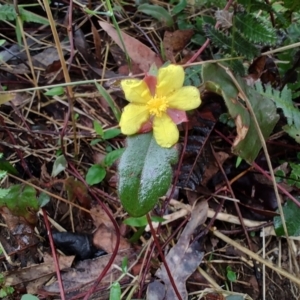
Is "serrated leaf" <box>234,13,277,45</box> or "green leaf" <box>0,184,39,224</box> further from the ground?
"serrated leaf" <box>234,13,277,45</box>

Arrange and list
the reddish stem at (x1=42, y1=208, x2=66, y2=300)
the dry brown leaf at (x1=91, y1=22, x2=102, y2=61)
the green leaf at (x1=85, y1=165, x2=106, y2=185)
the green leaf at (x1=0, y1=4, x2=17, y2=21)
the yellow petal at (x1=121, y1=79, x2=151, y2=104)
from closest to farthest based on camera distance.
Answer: the yellow petal at (x1=121, y1=79, x2=151, y2=104)
the reddish stem at (x1=42, y1=208, x2=66, y2=300)
the green leaf at (x1=85, y1=165, x2=106, y2=185)
the green leaf at (x1=0, y1=4, x2=17, y2=21)
the dry brown leaf at (x1=91, y1=22, x2=102, y2=61)

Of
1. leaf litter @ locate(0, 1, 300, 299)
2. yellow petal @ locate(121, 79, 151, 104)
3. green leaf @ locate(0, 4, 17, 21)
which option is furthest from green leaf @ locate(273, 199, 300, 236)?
green leaf @ locate(0, 4, 17, 21)

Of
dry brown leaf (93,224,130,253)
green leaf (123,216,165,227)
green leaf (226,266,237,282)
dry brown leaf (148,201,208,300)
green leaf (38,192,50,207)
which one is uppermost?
green leaf (38,192,50,207)

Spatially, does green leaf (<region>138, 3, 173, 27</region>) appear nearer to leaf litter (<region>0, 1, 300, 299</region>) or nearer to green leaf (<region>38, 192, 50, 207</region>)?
leaf litter (<region>0, 1, 300, 299</region>)

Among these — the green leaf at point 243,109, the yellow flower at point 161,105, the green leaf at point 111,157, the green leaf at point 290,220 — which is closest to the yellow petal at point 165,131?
the yellow flower at point 161,105

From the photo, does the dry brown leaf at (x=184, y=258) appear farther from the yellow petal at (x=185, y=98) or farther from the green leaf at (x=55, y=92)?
the green leaf at (x=55, y=92)

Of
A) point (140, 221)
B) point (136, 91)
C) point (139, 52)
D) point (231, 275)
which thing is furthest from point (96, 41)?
point (231, 275)
